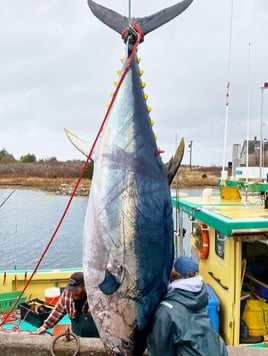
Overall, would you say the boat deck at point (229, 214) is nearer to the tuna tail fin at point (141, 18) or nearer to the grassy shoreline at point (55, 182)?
the tuna tail fin at point (141, 18)

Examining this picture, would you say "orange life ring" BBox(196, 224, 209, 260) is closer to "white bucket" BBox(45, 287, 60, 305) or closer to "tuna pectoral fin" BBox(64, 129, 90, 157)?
"white bucket" BBox(45, 287, 60, 305)

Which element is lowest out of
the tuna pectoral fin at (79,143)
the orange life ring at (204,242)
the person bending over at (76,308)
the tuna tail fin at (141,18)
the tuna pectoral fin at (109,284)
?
the person bending over at (76,308)

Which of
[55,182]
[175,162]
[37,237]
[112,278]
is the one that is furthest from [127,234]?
[55,182]

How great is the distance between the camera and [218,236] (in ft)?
15.3

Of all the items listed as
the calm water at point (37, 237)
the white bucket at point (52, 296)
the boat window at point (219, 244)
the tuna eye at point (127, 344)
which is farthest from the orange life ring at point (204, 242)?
the calm water at point (37, 237)

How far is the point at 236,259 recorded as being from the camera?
13.8 feet

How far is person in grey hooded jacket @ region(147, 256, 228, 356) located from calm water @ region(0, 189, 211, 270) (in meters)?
9.41

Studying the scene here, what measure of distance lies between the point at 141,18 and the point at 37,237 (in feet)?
53.4

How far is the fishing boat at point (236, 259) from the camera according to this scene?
3937 millimetres

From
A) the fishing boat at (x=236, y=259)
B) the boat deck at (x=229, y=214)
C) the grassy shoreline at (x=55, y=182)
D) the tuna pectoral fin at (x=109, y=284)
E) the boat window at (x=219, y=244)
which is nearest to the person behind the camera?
the tuna pectoral fin at (x=109, y=284)

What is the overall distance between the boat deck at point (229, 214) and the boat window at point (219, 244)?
1.07ft

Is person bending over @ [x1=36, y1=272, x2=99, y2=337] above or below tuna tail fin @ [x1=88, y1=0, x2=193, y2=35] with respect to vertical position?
below

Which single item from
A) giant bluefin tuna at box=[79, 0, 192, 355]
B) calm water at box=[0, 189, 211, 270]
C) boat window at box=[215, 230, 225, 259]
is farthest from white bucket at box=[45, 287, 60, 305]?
calm water at box=[0, 189, 211, 270]

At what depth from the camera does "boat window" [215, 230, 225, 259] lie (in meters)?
4.51
